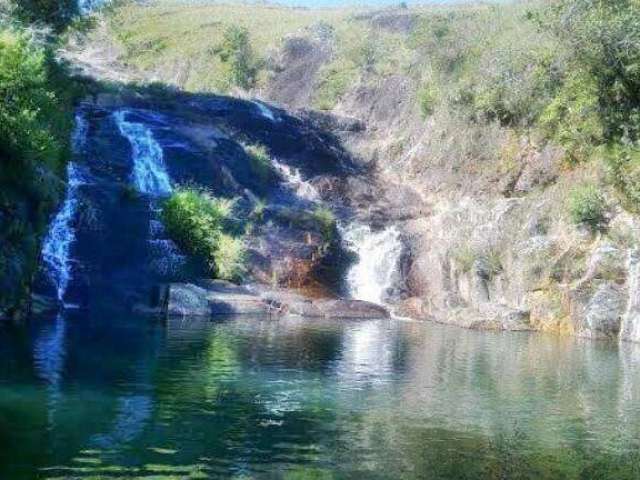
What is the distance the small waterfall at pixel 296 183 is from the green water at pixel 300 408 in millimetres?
20198

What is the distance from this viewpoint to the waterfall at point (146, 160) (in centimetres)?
4116

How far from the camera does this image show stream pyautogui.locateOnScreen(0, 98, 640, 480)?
12.2 metres

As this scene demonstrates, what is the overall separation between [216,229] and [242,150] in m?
9.04

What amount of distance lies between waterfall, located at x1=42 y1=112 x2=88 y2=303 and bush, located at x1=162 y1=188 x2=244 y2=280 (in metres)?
3.98

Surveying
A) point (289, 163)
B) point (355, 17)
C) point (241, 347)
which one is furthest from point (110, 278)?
point (355, 17)

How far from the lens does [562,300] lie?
34531mm

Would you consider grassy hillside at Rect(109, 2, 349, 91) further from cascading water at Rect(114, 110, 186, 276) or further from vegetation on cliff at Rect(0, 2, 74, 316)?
vegetation on cliff at Rect(0, 2, 74, 316)

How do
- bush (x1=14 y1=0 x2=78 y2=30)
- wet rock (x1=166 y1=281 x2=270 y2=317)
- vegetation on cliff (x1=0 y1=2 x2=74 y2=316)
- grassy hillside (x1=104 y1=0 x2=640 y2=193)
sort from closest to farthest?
vegetation on cliff (x1=0 y1=2 x2=74 y2=316), wet rock (x1=166 y1=281 x2=270 y2=317), grassy hillside (x1=104 y1=0 x2=640 y2=193), bush (x1=14 y1=0 x2=78 y2=30)

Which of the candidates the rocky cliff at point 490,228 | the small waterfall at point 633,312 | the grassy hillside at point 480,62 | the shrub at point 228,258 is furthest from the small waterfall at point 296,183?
the small waterfall at point 633,312

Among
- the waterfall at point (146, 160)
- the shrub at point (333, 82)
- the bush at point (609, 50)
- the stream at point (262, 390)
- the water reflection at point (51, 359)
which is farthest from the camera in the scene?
the shrub at point (333, 82)

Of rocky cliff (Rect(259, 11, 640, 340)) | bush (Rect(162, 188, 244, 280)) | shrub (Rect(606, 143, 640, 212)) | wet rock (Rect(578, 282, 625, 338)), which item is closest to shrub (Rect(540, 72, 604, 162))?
rocky cliff (Rect(259, 11, 640, 340))

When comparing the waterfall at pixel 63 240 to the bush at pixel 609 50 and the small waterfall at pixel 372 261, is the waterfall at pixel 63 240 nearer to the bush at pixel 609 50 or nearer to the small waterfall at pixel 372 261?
the small waterfall at pixel 372 261

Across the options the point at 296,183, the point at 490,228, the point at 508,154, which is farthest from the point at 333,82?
the point at 490,228

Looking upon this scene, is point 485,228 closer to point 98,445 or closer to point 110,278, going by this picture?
point 110,278
